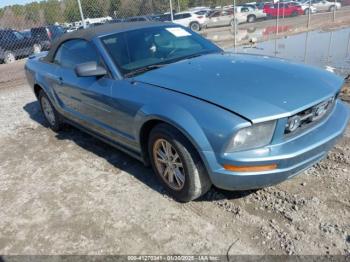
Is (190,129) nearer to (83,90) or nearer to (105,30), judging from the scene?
(83,90)

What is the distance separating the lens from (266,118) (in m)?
2.50

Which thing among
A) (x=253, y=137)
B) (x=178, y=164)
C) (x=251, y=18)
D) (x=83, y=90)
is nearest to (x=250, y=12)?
(x=251, y=18)

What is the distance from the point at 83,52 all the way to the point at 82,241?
88.3 inches

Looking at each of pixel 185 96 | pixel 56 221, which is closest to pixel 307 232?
pixel 185 96

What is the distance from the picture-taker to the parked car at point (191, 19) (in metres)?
23.4

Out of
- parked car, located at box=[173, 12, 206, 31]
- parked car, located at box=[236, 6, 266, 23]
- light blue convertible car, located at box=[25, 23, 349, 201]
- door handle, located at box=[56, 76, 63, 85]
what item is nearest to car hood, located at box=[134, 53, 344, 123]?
light blue convertible car, located at box=[25, 23, 349, 201]

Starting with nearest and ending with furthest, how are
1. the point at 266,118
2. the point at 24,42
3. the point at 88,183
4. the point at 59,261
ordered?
the point at 266,118 → the point at 59,261 → the point at 88,183 → the point at 24,42

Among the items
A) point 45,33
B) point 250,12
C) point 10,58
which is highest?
point 45,33

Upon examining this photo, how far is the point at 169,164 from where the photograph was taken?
3.12 m

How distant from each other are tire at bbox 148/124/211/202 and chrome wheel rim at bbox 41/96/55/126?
2.75 meters

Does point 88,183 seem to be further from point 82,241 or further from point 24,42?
point 24,42

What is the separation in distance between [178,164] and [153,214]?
525 mm

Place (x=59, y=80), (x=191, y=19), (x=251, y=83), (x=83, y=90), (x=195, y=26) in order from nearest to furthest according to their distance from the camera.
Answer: (x=251, y=83)
(x=83, y=90)
(x=59, y=80)
(x=191, y=19)
(x=195, y=26)

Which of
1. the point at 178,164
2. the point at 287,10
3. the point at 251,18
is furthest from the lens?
the point at 287,10
